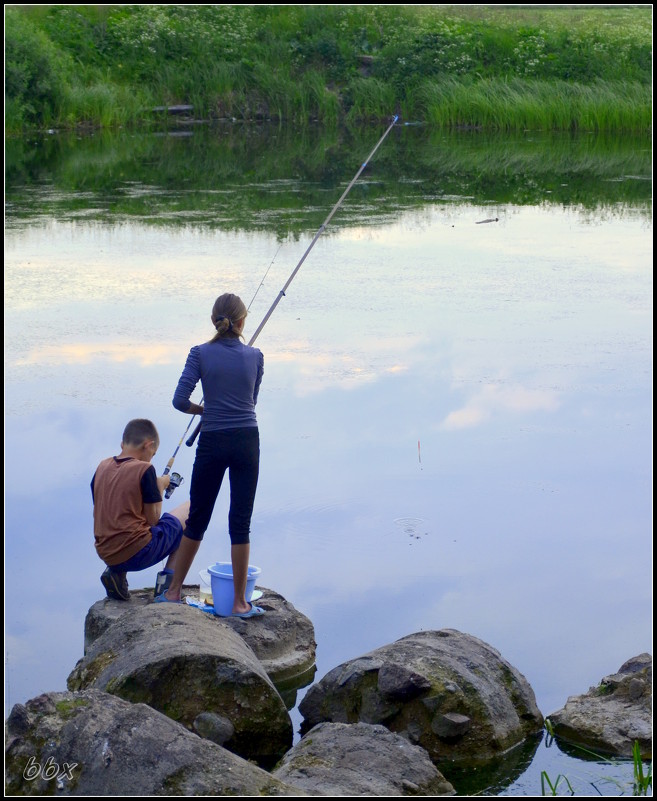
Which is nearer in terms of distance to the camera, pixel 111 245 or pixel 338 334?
pixel 338 334

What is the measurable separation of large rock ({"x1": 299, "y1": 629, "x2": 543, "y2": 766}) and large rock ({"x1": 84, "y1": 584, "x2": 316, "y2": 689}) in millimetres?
373

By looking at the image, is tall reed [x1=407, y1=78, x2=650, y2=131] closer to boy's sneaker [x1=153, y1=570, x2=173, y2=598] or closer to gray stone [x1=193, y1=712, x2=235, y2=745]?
boy's sneaker [x1=153, y1=570, x2=173, y2=598]

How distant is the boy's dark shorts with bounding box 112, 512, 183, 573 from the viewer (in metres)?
4.25

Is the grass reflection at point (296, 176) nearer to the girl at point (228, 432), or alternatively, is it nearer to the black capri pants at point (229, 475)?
the girl at point (228, 432)

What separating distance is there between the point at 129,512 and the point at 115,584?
28cm

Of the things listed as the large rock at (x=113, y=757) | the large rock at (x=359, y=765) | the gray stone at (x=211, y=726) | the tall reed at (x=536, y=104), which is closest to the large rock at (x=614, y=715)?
the large rock at (x=359, y=765)

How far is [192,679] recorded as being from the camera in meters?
3.50

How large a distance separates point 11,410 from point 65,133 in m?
17.0

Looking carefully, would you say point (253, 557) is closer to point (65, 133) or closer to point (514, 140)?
point (514, 140)

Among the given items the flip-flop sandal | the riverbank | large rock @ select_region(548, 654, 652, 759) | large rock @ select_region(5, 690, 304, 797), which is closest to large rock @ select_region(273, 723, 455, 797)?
large rock @ select_region(5, 690, 304, 797)

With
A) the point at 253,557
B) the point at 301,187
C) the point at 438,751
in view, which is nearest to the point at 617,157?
the point at 301,187

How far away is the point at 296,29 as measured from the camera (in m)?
27.1

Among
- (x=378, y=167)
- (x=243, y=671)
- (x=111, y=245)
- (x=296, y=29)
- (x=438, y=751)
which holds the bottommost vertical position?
(x=438, y=751)

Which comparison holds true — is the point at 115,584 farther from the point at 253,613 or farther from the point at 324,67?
the point at 324,67
